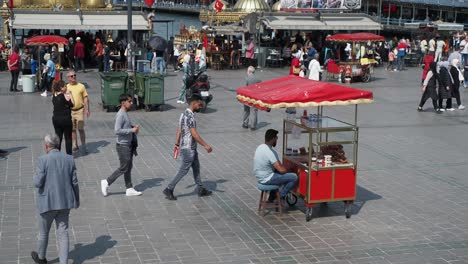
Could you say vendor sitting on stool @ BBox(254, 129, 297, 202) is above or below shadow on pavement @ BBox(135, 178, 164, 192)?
above

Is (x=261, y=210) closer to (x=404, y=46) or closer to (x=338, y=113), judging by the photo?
(x=338, y=113)

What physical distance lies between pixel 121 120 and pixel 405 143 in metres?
7.62

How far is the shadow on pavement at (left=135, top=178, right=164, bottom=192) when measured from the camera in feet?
39.6

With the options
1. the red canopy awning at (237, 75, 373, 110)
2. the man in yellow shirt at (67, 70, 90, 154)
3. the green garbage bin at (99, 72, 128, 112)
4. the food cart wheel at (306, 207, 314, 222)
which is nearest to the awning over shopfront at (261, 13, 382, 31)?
the green garbage bin at (99, 72, 128, 112)

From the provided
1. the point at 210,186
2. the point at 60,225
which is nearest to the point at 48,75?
the point at 210,186

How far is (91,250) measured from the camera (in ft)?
29.5

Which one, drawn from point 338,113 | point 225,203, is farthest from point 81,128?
point 338,113

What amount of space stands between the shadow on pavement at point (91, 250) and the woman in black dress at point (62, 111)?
434 centimetres

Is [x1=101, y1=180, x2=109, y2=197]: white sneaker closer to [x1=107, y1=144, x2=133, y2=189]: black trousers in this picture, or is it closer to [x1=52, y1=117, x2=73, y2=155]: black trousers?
[x1=107, y1=144, x2=133, y2=189]: black trousers

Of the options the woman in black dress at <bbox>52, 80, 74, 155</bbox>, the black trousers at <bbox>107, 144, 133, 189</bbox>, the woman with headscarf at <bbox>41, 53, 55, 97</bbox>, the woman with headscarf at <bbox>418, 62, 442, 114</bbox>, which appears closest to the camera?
the black trousers at <bbox>107, 144, 133, 189</bbox>

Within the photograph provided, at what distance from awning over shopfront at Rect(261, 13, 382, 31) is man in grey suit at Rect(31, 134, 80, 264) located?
1061 inches

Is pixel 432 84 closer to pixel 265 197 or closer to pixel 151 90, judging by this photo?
pixel 151 90

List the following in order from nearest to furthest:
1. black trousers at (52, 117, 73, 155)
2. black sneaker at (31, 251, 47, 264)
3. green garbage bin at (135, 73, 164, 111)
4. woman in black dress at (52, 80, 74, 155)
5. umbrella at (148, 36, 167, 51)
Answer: black sneaker at (31, 251, 47, 264)
woman in black dress at (52, 80, 74, 155)
black trousers at (52, 117, 73, 155)
green garbage bin at (135, 73, 164, 111)
umbrella at (148, 36, 167, 51)

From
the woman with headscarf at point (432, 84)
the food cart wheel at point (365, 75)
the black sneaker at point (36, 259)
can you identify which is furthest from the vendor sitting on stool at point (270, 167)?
the food cart wheel at point (365, 75)
